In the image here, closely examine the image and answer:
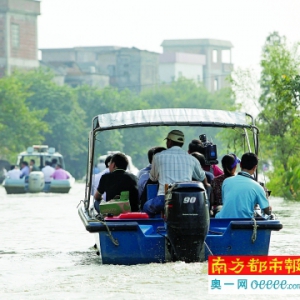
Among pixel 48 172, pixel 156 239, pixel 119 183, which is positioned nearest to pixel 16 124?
pixel 48 172

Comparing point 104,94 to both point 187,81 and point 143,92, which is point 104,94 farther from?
point 187,81

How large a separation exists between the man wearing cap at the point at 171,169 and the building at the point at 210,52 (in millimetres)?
147604

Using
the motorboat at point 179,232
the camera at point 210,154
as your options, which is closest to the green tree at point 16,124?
the camera at point 210,154

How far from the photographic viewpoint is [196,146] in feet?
54.7

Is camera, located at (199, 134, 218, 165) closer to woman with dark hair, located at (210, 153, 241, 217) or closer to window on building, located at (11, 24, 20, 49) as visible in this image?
woman with dark hair, located at (210, 153, 241, 217)

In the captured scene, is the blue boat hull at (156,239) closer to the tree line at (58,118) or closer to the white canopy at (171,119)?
the white canopy at (171,119)

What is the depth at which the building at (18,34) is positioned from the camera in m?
103

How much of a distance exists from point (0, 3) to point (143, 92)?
29.9m

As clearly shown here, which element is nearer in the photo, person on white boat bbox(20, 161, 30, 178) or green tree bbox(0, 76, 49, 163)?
person on white boat bbox(20, 161, 30, 178)

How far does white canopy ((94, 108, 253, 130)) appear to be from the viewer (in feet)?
51.4

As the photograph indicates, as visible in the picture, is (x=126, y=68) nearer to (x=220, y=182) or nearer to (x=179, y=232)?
(x=220, y=182)

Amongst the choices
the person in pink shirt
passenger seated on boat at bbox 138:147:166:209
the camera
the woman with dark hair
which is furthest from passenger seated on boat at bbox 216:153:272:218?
the person in pink shirt

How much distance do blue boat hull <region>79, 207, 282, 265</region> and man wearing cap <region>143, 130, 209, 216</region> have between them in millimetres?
324

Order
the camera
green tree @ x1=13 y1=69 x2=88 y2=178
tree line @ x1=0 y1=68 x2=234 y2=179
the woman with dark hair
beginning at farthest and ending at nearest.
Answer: green tree @ x1=13 y1=69 x2=88 y2=178, tree line @ x1=0 y1=68 x2=234 y2=179, the camera, the woman with dark hair
